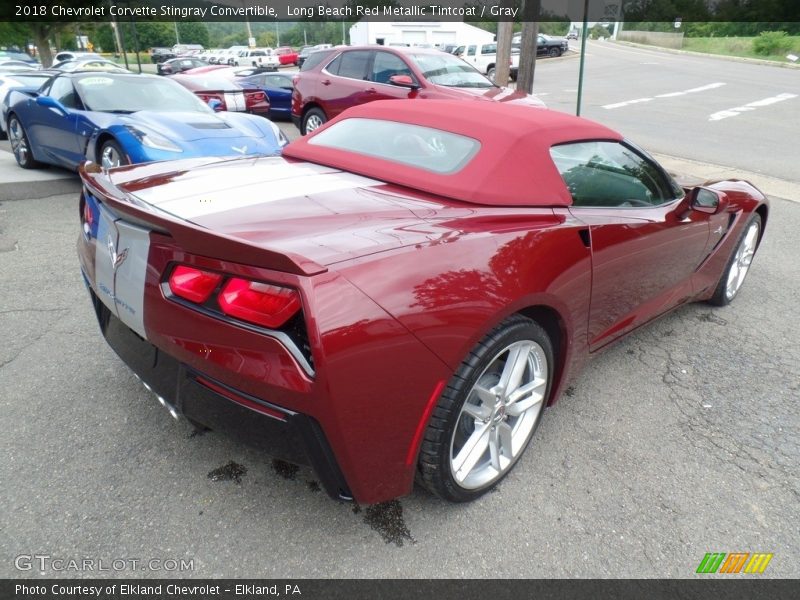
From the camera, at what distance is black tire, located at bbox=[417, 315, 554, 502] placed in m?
1.88

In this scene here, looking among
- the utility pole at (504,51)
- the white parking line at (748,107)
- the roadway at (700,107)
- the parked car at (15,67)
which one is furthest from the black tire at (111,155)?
the parked car at (15,67)

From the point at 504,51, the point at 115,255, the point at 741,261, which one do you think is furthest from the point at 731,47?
the point at 115,255

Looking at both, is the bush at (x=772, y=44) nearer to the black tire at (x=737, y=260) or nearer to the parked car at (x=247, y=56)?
the parked car at (x=247, y=56)

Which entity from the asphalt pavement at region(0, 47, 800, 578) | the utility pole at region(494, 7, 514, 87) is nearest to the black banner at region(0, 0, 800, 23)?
the utility pole at region(494, 7, 514, 87)

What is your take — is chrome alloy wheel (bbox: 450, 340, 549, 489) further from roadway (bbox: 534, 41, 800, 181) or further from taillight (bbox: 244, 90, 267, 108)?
taillight (bbox: 244, 90, 267, 108)

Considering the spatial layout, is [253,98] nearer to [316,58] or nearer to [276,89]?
[316,58]

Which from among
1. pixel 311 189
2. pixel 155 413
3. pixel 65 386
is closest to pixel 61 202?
pixel 65 386

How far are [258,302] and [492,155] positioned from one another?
50.6 inches

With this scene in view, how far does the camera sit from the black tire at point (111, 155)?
5.54 m

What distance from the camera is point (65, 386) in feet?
9.16

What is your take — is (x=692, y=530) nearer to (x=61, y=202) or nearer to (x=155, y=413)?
(x=155, y=413)

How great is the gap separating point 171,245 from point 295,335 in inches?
20.3

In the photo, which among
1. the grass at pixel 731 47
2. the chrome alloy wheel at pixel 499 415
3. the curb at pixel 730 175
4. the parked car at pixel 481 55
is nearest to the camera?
the chrome alloy wheel at pixel 499 415
